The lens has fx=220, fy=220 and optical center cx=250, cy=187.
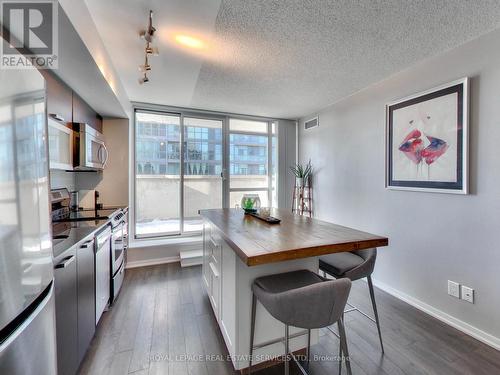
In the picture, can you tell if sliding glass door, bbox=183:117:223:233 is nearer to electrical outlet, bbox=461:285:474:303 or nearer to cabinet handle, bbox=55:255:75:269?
cabinet handle, bbox=55:255:75:269

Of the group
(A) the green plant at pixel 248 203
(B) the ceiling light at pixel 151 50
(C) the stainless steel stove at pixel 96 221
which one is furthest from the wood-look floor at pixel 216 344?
(B) the ceiling light at pixel 151 50

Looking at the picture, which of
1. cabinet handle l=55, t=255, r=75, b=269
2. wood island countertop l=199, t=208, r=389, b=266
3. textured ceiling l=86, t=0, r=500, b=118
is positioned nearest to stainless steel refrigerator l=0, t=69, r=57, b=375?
cabinet handle l=55, t=255, r=75, b=269

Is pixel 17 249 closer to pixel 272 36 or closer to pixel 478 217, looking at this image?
pixel 272 36

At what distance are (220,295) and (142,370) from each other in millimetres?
699

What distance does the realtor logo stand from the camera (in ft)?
3.77

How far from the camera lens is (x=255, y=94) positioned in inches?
122

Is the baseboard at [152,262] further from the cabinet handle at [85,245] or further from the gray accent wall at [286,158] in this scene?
the gray accent wall at [286,158]

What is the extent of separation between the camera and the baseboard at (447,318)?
69.8 inches

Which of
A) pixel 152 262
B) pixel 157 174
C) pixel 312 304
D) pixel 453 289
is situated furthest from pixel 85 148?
pixel 453 289

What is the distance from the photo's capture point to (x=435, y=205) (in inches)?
85.0

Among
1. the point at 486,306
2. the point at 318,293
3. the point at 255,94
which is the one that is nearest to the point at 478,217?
the point at 486,306

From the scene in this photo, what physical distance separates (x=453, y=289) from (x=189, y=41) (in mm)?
3256

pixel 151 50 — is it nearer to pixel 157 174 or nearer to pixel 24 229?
pixel 24 229

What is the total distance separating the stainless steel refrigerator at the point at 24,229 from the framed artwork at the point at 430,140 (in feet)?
9.45
